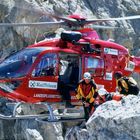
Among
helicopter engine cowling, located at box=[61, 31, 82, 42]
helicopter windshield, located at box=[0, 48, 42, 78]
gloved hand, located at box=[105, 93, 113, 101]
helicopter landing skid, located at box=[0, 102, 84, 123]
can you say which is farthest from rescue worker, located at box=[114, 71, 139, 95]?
helicopter windshield, located at box=[0, 48, 42, 78]

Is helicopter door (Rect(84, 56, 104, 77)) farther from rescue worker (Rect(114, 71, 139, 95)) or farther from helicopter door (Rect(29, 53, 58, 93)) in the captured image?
rescue worker (Rect(114, 71, 139, 95))

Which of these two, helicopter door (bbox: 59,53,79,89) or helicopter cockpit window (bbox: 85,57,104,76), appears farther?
helicopter cockpit window (bbox: 85,57,104,76)

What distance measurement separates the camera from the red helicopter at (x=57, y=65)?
13.0 meters

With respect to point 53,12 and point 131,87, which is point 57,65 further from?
point 53,12

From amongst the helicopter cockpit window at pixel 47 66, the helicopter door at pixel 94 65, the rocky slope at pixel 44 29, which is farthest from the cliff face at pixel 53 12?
the helicopter cockpit window at pixel 47 66

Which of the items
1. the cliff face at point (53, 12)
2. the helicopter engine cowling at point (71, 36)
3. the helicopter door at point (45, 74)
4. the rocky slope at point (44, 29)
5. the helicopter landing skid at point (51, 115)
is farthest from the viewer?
the cliff face at point (53, 12)

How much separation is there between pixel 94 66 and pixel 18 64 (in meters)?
2.21

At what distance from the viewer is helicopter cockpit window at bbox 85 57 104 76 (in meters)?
13.9

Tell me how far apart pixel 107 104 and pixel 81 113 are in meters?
4.93

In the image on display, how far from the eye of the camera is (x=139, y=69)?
15.3m

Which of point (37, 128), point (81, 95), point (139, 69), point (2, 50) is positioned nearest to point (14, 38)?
point (2, 50)

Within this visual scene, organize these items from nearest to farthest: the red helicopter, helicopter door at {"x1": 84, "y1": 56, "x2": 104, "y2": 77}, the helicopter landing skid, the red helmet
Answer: the helicopter landing skid < the red helicopter < the red helmet < helicopter door at {"x1": 84, "y1": 56, "x2": 104, "y2": 77}

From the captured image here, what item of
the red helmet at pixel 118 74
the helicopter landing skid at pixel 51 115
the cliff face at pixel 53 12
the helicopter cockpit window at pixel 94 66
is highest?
the cliff face at pixel 53 12

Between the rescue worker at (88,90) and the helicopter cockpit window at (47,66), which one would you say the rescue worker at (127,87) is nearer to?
the rescue worker at (88,90)
